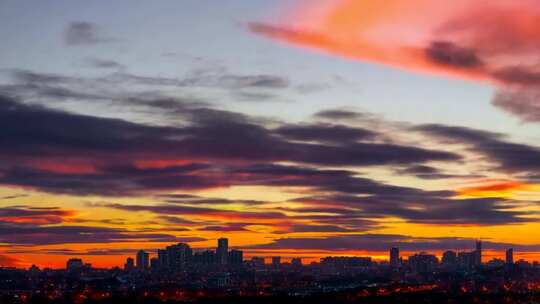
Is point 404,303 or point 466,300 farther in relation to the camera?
point 466,300

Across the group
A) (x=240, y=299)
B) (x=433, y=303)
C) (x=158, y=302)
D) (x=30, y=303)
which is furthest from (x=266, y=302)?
(x=30, y=303)

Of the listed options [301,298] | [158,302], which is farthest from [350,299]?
[158,302]

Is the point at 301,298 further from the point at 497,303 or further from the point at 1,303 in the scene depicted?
the point at 1,303

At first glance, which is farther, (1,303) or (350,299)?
(350,299)

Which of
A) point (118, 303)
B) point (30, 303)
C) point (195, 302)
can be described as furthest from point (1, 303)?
point (195, 302)

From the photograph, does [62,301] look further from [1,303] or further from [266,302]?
[266,302]

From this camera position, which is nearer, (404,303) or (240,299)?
(404,303)

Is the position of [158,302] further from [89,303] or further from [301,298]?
[301,298]
